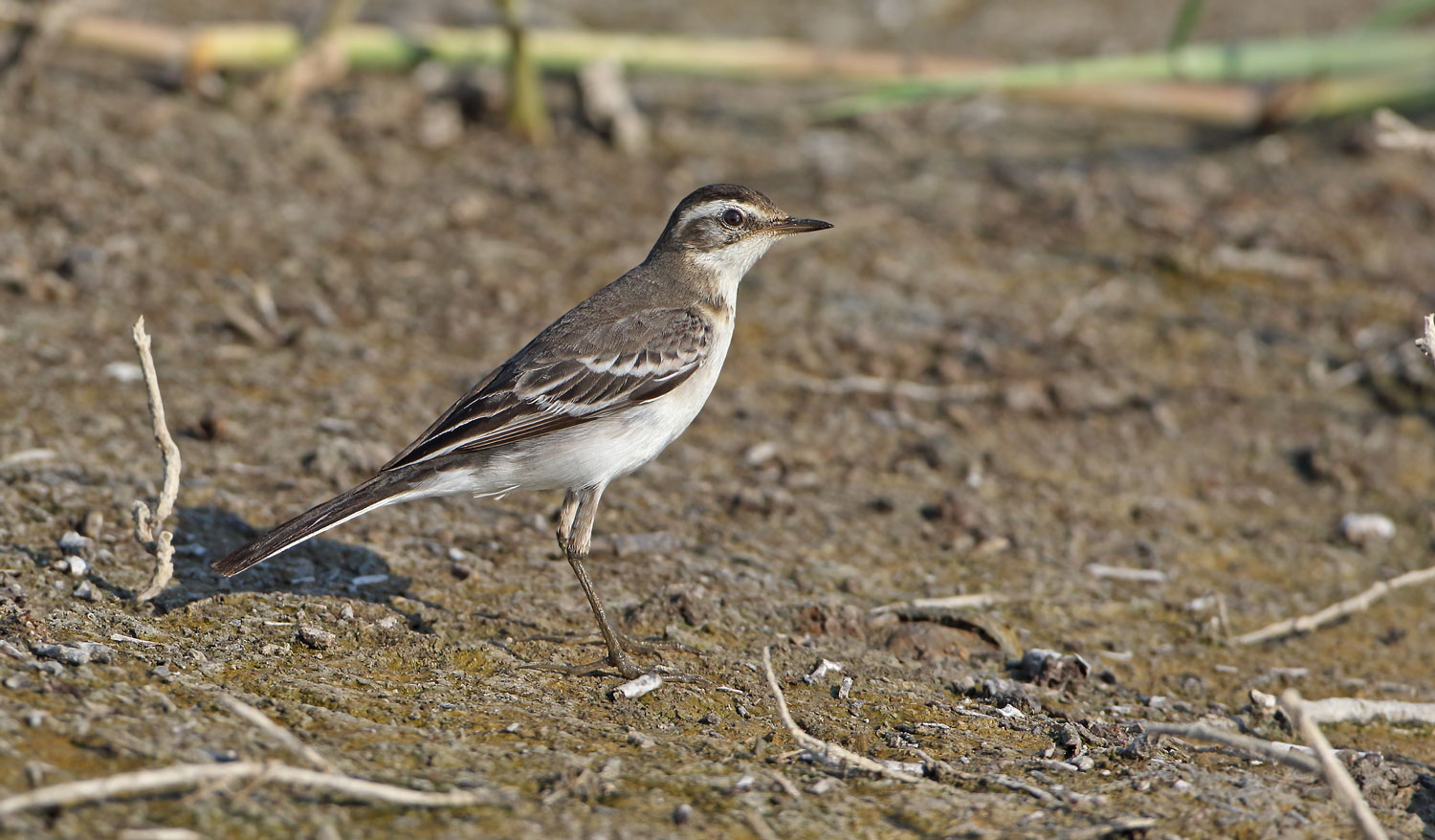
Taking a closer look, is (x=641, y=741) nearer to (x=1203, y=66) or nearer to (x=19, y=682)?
(x=19, y=682)

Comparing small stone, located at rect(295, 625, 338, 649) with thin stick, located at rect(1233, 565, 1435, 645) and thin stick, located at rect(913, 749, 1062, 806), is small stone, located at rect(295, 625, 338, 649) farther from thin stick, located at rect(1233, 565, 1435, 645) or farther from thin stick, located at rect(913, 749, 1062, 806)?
thin stick, located at rect(1233, 565, 1435, 645)

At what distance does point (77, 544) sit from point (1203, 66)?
863 centimetres

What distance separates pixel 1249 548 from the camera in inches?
300

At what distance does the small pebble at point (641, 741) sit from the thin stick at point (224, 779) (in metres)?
0.72

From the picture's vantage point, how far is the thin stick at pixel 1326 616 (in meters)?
6.65

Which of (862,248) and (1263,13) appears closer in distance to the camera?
(862,248)

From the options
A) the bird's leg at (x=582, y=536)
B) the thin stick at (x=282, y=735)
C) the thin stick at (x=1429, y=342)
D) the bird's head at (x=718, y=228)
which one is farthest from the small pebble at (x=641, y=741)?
the thin stick at (x=1429, y=342)

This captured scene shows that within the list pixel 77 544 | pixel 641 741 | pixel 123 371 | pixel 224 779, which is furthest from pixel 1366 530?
pixel 123 371

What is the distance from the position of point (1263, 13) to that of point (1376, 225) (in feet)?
17.2

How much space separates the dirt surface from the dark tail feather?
31 cm

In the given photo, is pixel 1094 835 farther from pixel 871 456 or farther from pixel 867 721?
pixel 871 456

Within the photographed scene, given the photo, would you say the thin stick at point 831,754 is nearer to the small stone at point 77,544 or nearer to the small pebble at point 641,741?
the small pebble at point 641,741

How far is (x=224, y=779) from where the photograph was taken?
4090 millimetres

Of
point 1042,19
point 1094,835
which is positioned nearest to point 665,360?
point 1094,835
